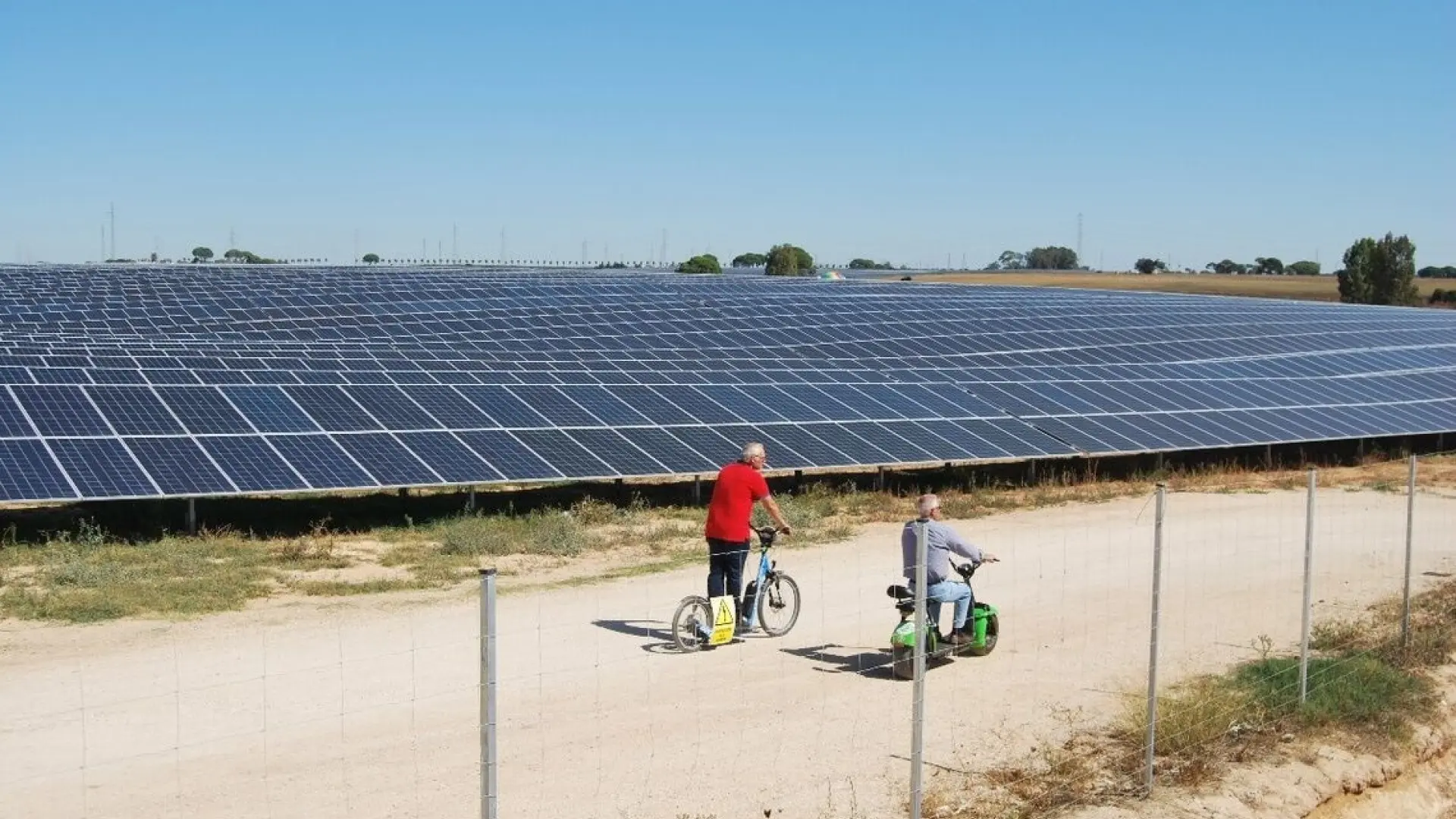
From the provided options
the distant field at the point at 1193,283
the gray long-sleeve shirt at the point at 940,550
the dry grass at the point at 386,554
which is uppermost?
the distant field at the point at 1193,283

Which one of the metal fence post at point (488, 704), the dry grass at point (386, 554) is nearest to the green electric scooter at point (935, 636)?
the dry grass at point (386, 554)

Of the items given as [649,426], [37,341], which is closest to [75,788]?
[649,426]

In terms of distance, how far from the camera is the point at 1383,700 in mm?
12617

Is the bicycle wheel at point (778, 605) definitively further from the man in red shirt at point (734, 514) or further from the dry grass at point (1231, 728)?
the dry grass at point (1231, 728)

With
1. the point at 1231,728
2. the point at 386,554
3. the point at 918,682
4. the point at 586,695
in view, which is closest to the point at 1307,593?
the point at 1231,728

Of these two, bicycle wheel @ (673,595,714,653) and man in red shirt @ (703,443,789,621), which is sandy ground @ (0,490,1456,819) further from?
man in red shirt @ (703,443,789,621)

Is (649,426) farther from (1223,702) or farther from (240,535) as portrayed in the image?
(1223,702)

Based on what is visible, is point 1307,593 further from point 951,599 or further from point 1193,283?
point 1193,283

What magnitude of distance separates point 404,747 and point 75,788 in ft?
7.27

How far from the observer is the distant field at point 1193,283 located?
124m

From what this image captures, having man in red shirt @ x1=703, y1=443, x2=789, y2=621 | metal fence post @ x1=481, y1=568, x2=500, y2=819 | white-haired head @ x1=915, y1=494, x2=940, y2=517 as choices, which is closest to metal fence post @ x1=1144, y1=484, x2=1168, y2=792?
white-haired head @ x1=915, y1=494, x2=940, y2=517

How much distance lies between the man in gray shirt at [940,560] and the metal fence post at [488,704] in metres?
6.38

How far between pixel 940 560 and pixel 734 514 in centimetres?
207

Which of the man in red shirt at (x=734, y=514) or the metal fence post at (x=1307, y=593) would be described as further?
the man in red shirt at (x=734, y=514)
